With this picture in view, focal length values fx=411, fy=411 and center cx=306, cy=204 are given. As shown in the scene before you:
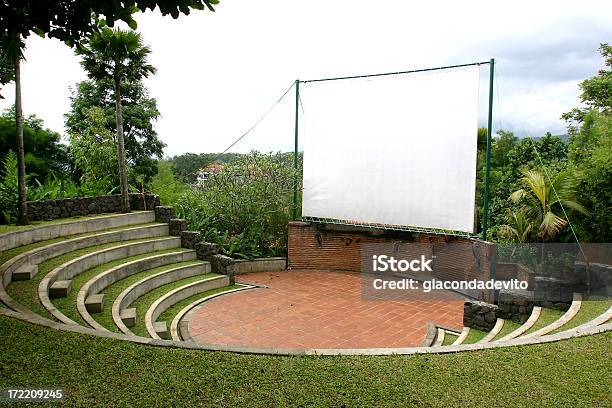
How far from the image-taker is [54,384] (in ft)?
10.1

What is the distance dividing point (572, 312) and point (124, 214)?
9.46 meters

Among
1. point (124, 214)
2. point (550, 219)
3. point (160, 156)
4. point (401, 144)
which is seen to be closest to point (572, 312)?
point (550, 219)

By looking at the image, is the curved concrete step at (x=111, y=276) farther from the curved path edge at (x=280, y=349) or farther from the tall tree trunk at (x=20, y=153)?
the tall tree trunk at (x=20, y=153)

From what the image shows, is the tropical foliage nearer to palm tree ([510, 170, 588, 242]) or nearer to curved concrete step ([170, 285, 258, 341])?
curved concrete step ([170, 285, 258, 341])

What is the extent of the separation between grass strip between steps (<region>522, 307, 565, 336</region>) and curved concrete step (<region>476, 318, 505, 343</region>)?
0.52 metres

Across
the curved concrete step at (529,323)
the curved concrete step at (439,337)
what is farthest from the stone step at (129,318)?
the curved concrete step at (529,323)

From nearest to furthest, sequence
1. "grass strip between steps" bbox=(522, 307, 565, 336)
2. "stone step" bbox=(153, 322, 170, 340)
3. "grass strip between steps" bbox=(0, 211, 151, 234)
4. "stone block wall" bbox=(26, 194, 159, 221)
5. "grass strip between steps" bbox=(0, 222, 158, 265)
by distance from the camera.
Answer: "grass strip between steps" bbox=(522, 307, 565, 336)
"stone step" bbox=(153, 322, 170, 340)
"grass strip between steps" bbox=(0, 222, 158, 265)
"grass strip between steps" bbox=(0, 211, 151, 234)
"stone block wall" bbox=(26, 194, 159, 221)

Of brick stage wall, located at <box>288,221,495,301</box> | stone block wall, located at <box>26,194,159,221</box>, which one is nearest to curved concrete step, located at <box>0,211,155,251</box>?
stone block wall, located at <box>26,194,159,221</box>

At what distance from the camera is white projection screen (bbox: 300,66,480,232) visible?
28.4 ft

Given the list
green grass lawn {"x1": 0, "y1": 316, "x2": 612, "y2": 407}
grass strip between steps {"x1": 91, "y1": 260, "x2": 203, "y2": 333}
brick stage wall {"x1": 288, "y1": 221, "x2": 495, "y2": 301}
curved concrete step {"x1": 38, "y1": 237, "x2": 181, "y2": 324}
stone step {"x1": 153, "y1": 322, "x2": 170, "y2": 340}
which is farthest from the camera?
brick stage wall {"x1": 288, "y1": 221, "x2": 495, "y2": 301}

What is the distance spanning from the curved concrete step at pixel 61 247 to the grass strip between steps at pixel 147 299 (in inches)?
64.8

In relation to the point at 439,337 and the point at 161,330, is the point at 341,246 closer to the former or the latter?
the point at 439,337

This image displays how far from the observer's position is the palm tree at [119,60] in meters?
9.31

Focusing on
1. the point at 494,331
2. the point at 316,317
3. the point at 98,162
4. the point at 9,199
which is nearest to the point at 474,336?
the point at 494,331
